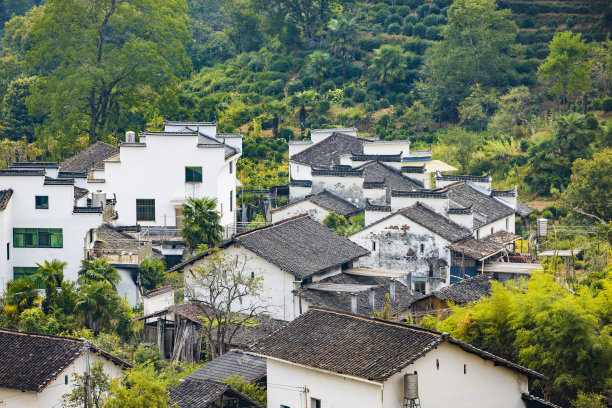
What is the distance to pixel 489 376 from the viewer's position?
97.8 feet

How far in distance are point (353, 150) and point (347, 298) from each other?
22.4 metres

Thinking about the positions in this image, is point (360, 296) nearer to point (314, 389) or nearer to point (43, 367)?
point (314, 389)

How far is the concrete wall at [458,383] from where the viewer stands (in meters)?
28.0

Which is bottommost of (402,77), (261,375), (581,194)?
(261,375)

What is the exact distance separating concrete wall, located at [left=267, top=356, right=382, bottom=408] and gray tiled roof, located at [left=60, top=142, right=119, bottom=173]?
30962 mm

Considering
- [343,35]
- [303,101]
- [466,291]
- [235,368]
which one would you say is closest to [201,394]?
[235,368]

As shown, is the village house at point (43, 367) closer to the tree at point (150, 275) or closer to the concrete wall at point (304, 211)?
the tree at point (150, 275)

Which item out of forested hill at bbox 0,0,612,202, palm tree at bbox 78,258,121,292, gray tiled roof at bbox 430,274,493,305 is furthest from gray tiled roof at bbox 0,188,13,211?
forested hill at bbox 0,0,612,202

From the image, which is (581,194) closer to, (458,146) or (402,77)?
(458,146)

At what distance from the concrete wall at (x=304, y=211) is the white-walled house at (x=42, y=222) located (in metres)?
11.1

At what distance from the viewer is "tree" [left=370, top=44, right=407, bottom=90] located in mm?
78312

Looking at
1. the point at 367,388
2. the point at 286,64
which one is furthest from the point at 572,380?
the point at 286,64

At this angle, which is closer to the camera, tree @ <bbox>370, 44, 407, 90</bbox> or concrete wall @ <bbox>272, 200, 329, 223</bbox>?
concrete wall @ <bbox>272, 200, 329, 223</bbox>

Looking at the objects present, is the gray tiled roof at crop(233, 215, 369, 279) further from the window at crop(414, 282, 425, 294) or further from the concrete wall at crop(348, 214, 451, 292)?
the window at crop(414, 282, 425, 294)
